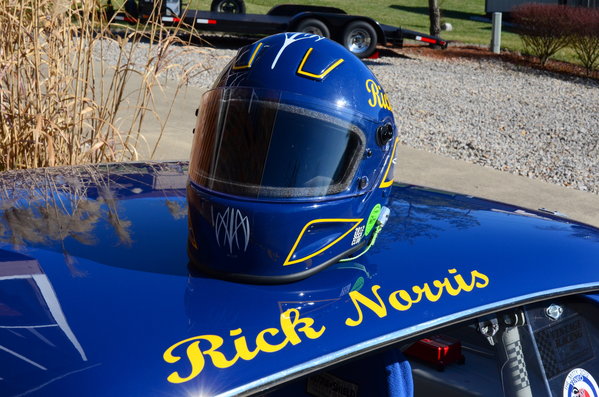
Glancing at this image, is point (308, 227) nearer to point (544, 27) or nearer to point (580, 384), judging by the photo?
point (580, 384)

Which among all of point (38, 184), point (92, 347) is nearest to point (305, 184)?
point (92, 347)

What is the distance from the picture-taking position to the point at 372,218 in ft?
6.48

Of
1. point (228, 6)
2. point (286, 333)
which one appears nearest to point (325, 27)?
point (228, 6)

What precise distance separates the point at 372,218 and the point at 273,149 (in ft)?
1.17

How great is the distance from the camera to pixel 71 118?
4.10 meters

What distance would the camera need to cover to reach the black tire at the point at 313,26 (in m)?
15.5

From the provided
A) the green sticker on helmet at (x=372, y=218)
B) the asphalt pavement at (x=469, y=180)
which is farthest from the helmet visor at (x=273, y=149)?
the asphalt pavement at (x=469, y=180)

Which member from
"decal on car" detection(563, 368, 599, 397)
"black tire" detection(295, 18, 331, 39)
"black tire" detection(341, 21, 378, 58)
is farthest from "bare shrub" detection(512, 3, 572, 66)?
"decal on car" detection(563, 368, 599, 397)

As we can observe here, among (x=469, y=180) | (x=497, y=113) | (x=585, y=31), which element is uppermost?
(x=585, y=31)

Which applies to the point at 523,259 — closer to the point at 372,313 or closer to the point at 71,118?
the point at 372,313

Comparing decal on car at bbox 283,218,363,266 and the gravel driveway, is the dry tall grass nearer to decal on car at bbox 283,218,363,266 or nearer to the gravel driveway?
the gravel driveway

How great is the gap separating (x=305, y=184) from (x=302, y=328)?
42 cm

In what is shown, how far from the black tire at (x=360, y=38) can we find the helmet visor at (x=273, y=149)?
1391 cm

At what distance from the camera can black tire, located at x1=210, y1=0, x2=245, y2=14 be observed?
19031 mm
